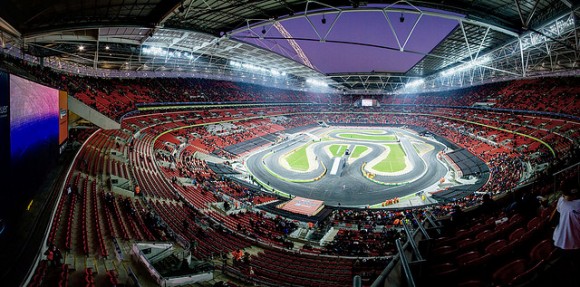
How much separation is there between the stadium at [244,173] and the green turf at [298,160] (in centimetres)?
42

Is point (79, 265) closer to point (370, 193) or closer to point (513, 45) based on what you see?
point (370, 193)

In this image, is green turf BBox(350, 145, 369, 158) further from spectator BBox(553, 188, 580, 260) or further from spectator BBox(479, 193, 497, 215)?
spectator BBox(553, 188, 580, 260)

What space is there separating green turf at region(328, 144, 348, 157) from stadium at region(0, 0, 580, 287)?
51 centimetres

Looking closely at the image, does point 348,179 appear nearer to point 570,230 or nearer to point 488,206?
point 488,206

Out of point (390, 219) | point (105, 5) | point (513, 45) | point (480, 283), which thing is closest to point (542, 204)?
point (480, 283)

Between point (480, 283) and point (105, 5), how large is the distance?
21.6 m

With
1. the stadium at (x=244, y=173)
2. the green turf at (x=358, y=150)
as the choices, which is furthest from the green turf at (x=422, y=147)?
the green turf at (x=358, y=150)

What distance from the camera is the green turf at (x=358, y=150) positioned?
132 feet

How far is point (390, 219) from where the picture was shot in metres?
19.1

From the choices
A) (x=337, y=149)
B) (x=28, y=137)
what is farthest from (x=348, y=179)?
(x=28, y=137)

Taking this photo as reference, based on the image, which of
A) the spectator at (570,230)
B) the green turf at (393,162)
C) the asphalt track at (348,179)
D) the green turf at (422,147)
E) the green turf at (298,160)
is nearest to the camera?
the spectator at (570,230)

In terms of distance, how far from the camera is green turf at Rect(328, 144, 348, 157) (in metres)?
40.7

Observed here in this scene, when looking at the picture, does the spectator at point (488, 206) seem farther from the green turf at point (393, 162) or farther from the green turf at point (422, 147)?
the green turf at point (422, 147)

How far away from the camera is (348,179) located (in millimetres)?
30078
